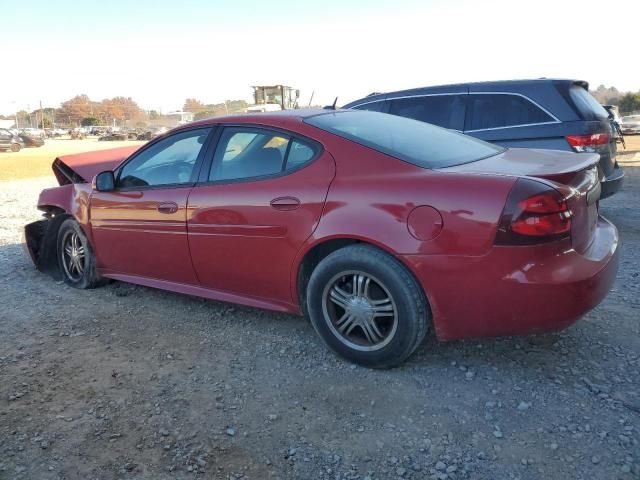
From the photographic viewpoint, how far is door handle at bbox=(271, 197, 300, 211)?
125 inches

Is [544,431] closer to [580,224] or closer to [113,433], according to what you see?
[580,224]

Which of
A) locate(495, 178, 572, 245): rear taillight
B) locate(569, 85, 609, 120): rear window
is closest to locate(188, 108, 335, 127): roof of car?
locate(495, 178, 572, 245): rear taillight

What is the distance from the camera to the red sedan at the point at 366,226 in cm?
261

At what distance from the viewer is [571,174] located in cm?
279

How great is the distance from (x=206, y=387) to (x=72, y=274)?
102 inches

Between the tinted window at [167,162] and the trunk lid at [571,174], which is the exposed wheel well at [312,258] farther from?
the tinted window at [167,162]

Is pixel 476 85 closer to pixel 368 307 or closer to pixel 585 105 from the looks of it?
pixel 585 105

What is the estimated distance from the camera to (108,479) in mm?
2301

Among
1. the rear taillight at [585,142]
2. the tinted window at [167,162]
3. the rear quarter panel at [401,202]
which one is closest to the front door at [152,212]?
the tinted window at [167,162]

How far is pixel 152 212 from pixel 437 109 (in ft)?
13.3

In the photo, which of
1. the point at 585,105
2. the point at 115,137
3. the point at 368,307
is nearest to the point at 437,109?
the point at 585,105

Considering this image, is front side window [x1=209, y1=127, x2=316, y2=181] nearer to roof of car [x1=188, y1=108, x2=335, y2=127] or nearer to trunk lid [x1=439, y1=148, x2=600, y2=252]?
roof of car [x1=188, y1=108, x2=335, y2=127]

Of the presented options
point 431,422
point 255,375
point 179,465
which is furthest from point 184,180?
point 431,422

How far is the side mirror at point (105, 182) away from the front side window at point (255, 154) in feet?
3.58
